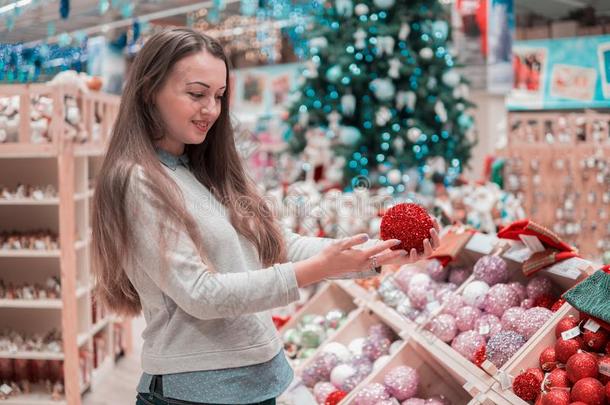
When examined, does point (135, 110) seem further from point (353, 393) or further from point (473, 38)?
point (473, 38)

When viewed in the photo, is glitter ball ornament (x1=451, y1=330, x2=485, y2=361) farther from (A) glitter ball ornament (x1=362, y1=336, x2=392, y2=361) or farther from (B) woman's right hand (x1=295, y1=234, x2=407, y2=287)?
(B) woman's right hand (x1=295, y1=234, x2=407, y2=287)

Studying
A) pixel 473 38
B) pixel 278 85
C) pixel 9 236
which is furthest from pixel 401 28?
pixel 278 85

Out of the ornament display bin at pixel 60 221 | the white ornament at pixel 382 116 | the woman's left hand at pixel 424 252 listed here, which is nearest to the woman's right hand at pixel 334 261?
the woman's left hand at pixel 424 252

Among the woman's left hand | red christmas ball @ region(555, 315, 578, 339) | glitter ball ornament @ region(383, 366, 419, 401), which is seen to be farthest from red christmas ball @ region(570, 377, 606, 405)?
glitter ball ornament @ region(383, 366, 419, 401)

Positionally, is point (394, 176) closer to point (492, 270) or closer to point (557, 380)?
point (492, 270)

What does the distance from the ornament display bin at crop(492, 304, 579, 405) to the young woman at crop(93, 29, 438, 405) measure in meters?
0.50

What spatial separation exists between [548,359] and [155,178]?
46.2 inches

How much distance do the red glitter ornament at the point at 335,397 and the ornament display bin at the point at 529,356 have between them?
94cm

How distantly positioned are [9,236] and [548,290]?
11.1 feet

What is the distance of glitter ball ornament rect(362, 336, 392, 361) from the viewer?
2.96 meters

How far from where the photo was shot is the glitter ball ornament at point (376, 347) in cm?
296

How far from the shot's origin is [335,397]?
9.04ft

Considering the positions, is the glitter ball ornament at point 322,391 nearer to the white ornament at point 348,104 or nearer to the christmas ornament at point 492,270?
the christmas ornament at point 492,270

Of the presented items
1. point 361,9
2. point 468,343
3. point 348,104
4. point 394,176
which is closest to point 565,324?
point 468,343
